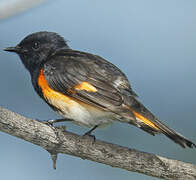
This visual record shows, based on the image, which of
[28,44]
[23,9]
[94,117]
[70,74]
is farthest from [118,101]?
[28,44]

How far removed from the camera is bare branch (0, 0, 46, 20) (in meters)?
2.61

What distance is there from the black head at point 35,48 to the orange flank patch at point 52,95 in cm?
43

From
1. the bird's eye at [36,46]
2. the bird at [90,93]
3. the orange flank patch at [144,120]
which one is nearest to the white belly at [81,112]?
the bird at [90,93]

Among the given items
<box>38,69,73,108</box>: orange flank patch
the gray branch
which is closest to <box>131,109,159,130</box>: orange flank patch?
the gray branch

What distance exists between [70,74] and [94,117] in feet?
1.51

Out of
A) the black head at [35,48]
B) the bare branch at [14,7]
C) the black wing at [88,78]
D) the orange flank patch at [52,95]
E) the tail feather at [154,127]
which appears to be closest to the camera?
the bare branch at [14,7]

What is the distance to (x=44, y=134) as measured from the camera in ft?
10.1

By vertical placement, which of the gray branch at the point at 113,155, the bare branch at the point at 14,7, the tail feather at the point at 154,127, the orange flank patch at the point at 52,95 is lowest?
the gray branch at the point at 113,155

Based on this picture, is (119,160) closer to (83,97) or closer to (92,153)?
(92,153)

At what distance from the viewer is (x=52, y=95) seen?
346 centimetres

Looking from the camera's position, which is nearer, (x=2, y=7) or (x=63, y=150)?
(x=2, y=7)

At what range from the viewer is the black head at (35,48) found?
13.1ft

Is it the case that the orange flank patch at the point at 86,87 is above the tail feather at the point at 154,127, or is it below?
above

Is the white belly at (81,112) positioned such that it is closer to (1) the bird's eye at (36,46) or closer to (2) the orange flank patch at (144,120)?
(2) the orange flank patch at (144,120)
